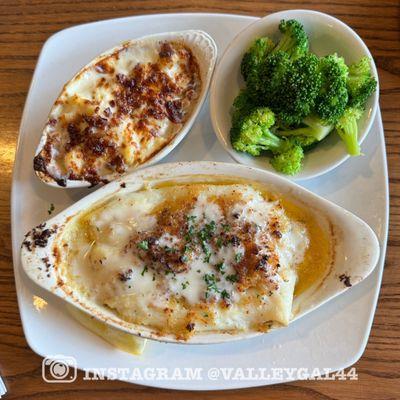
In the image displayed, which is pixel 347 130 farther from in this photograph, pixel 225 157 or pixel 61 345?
pixel 61 345

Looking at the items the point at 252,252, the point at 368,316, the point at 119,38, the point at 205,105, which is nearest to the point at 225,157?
the point at 205,105

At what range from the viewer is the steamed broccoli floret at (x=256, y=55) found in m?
2.28

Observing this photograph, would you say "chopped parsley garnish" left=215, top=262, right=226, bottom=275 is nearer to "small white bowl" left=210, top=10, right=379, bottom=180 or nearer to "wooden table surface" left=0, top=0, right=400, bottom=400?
"small white bowl" left=210, top=10, right=379, bottom=180

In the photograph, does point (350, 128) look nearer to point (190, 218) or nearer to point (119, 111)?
point (190, 218)

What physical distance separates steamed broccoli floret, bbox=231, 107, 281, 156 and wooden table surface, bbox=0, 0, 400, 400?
28.3 inches

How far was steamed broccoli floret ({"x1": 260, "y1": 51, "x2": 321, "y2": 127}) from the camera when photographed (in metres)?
2.19

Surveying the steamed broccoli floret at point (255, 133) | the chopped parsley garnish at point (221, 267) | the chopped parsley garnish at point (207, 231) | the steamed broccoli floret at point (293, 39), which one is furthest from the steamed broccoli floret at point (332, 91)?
the chopped parsley garnish at point (221, 267)

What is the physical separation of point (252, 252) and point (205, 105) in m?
0.84

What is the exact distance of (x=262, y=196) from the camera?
2.27 m

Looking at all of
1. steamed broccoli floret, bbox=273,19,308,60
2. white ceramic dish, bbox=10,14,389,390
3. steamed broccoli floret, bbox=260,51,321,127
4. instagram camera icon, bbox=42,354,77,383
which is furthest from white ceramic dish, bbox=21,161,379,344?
steamed broccoli floret, bbox=273,19,308,60

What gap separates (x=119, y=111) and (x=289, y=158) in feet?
2.71

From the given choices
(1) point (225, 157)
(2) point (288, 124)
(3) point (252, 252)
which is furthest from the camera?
(1) point (225, 157)

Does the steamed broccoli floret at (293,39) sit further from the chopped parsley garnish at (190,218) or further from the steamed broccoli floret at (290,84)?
the chopped parsley garnish at (190,218)

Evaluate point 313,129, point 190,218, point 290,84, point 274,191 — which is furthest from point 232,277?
point 290,84
